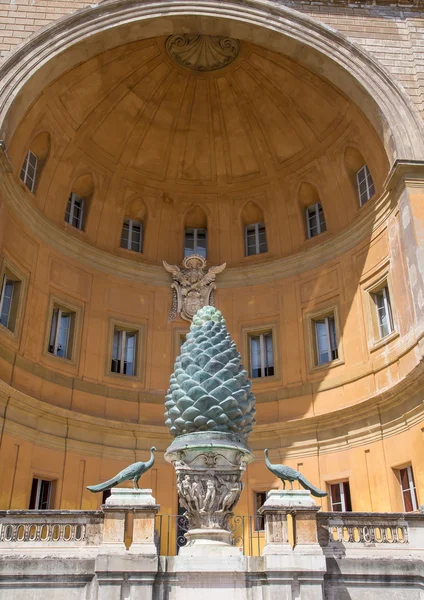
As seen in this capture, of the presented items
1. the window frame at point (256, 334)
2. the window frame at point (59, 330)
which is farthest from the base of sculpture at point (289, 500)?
the window frame at point (59, 330)

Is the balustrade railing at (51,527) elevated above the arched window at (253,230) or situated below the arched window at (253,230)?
below

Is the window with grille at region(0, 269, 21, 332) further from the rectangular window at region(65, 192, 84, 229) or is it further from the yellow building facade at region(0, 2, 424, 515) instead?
the rectangular window at region(65, 192, 84, 229)

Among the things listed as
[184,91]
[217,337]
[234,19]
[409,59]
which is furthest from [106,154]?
[217,337]

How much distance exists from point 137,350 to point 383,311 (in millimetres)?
7567

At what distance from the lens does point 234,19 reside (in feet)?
61.2

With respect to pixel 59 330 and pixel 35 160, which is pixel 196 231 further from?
pixel 59 330

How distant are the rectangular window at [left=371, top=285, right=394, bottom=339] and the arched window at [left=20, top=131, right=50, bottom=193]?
409 inches

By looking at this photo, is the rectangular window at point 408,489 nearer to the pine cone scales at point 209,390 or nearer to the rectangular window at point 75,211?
the pine cone scales at point 209,390

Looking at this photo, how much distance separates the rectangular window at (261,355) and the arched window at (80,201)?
6635mm

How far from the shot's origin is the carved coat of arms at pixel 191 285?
20703mm

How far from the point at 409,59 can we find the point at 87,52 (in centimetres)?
930

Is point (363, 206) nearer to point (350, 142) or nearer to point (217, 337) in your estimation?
point (350, 142)

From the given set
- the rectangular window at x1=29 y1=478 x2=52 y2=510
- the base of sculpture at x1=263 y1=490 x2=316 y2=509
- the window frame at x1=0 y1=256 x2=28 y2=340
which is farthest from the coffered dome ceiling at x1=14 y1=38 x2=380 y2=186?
the base of sculpture at x1=263 y1=490 x2=316 y2=509

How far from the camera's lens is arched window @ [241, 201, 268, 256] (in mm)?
21672
